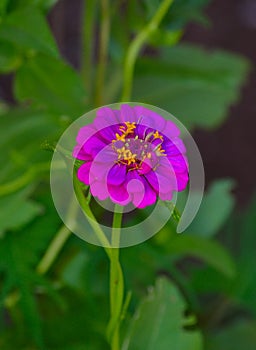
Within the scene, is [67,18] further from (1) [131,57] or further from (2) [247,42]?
(1) [131,57]

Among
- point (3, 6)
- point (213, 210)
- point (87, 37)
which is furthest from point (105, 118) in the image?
point (213, 210)

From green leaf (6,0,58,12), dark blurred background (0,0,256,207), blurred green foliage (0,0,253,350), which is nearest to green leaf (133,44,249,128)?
blurred green foliage (0,0,253,350)

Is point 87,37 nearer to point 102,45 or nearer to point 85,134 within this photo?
point 102,45

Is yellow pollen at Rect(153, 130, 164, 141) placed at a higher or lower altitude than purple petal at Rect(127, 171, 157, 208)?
higher

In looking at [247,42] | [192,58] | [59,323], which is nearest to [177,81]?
[192,58]

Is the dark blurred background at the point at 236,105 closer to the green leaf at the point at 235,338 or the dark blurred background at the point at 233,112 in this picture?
the dark blurred background at the point at 233,112

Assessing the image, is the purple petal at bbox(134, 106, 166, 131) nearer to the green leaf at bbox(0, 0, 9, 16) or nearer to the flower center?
the flower center

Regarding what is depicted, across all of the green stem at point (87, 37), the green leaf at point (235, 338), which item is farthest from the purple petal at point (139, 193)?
the green leaf at point (235, 338)
